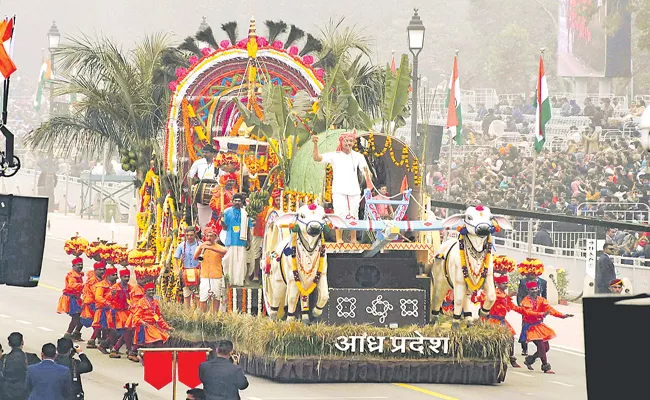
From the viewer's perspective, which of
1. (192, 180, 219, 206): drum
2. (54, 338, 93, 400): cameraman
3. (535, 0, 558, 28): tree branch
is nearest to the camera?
(54, 338, 93, 400): cameraman

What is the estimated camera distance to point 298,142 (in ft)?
76.5

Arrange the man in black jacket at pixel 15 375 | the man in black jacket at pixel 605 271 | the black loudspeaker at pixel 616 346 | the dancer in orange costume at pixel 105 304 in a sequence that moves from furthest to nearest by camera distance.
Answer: the man in black jacket at pixel 605 271 → the dancer in orange costume at pixel 105 304 → the man in black jacket at pixel 15 375 → the black loudspeaker at pixel 616 346

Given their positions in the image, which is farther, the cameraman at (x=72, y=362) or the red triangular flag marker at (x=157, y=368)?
the cameraman at (x=72, y=362)

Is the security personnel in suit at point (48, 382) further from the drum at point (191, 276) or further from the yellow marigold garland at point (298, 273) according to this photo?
the drum at point (191, 276)

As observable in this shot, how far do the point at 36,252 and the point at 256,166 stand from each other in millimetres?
13210

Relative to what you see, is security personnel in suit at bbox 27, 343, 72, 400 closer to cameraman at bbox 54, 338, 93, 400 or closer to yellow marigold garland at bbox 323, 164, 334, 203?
cameraman at bbox 54, 338, 93, 400

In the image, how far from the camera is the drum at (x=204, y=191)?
953 inches

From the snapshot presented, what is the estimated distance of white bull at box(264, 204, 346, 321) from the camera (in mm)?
20469

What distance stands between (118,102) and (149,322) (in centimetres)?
674

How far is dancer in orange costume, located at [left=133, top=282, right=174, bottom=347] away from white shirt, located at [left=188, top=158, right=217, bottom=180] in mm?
2722

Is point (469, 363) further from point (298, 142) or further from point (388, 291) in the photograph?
point (298, 142)

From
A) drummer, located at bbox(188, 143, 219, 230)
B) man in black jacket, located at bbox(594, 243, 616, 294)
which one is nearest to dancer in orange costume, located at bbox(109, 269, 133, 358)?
drummer, located at bbox(188, 143, 219, 230)

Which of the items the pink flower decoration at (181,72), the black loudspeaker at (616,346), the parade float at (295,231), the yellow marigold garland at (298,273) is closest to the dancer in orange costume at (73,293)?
the parade float at (295,231)

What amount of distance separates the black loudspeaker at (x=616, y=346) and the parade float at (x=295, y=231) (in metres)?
14.5
